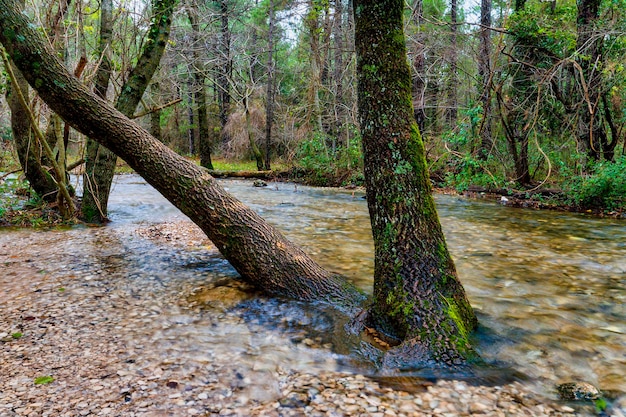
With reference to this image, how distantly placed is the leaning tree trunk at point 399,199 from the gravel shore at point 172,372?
447mm

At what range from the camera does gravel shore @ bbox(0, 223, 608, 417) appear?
2209 mm

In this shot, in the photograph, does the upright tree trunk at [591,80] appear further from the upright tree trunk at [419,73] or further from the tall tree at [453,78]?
the upright tree trunk at [419,73]

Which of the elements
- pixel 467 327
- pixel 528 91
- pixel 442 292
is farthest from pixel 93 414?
pixel 528 91

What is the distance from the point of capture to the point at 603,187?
8461 mm

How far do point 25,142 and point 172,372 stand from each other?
21.1 feet

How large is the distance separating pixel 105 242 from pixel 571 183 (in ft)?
31.4

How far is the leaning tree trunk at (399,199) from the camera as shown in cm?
279

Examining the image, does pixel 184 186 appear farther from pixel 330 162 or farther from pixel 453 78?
pixel 330 162

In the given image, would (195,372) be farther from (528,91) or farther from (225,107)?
(225,107)

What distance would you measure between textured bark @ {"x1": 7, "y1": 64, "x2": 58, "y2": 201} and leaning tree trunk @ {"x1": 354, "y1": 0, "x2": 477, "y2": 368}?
617 cm

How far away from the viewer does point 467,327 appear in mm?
3041

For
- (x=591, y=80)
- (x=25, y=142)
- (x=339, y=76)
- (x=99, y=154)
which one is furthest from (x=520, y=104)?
(x=25, y=142)

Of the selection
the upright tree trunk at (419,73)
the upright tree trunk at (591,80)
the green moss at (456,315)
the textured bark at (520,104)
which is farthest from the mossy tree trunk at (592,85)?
the green moss at (456,315)

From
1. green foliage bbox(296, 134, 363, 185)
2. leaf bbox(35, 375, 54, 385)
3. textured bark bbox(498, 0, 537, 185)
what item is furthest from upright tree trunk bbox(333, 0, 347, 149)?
leaf bbox(35, 375, 54, 385)
